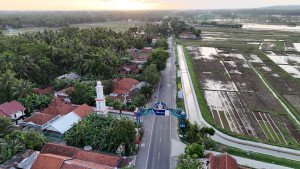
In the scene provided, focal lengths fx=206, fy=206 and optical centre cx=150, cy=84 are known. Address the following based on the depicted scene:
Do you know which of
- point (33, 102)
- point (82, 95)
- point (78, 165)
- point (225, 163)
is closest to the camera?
point (78, 165)

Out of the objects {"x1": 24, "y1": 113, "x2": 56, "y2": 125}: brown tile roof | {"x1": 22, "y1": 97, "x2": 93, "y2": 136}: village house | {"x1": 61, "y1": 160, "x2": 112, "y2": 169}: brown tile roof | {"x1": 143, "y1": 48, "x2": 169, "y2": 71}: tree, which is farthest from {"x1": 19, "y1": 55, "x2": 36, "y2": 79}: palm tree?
{"x1": 61, "y1": 160, "x2": 112, "y2": 169}: brown tile roof

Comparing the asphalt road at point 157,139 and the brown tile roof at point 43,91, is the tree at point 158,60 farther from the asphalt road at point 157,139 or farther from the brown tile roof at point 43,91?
the brown tile roof at point 43,91

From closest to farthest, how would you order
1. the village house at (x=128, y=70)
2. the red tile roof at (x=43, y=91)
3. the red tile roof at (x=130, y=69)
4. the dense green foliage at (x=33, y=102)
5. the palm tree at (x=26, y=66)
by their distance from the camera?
1. the dense green foliage at (x=33, y=102)
2. the red tile roof at (x=43, y=91)
3. the palm tree at (x=26, y=66)
4. the village house at (x=128, y=70)
5. the red tile roof at (x=130, y=69)

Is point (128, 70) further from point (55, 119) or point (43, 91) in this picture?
point (55, 119)

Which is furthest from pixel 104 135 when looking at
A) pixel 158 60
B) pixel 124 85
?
pixel 158 60

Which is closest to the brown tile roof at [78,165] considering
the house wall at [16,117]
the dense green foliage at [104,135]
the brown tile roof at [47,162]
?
the brown tile roof at [47,162]

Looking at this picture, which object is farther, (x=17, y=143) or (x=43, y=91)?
(x=43, y=91)

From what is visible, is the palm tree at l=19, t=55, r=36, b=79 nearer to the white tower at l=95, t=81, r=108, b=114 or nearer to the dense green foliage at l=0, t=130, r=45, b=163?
the white tower at l=95, t=81, r=108, b=114
